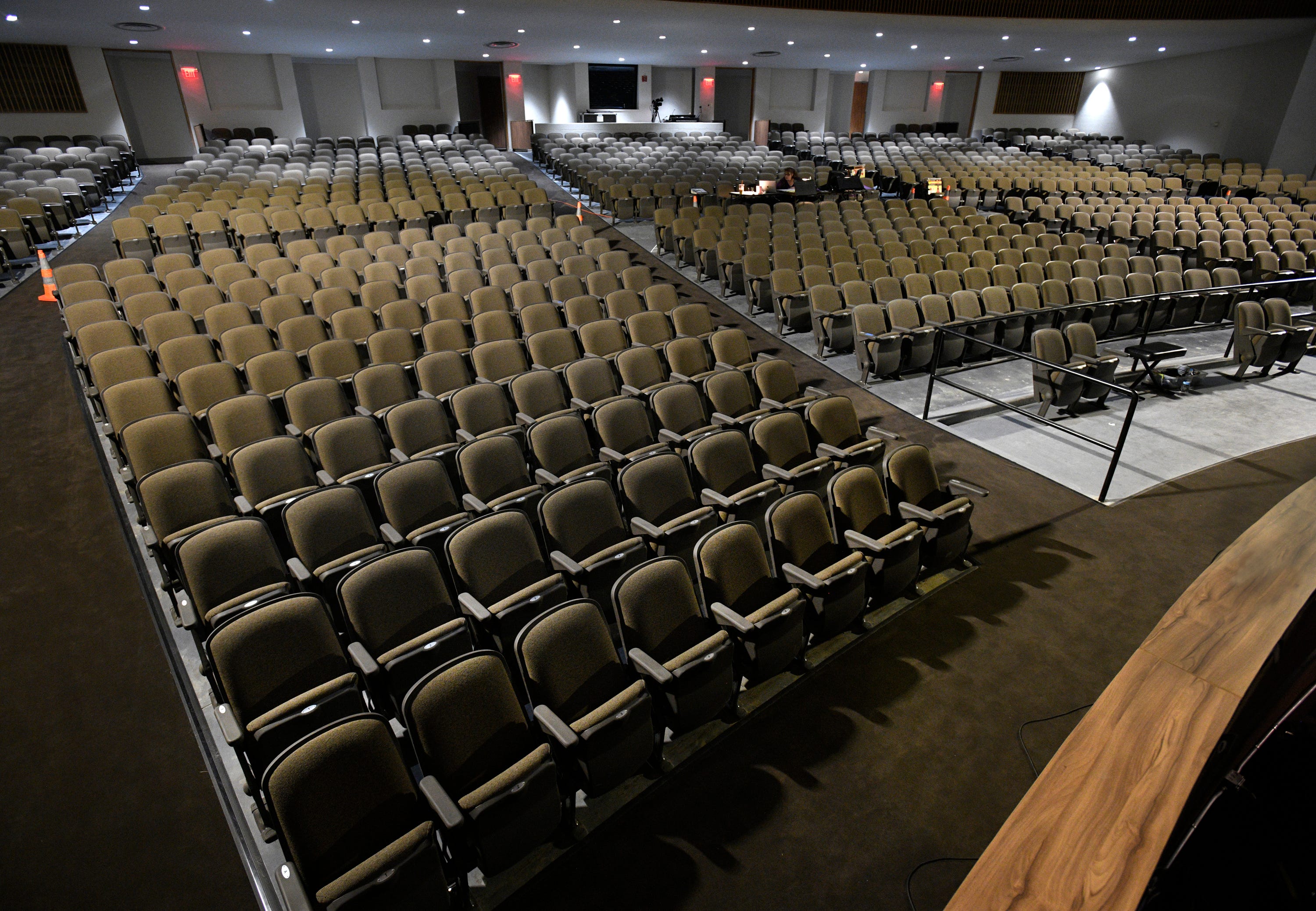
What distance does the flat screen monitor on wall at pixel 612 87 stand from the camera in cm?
1967

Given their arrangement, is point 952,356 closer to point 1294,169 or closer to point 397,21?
point 397,21

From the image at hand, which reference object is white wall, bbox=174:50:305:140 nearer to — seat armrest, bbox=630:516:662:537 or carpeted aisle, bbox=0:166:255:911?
carpeted aisle, bbox=0:166:255:911

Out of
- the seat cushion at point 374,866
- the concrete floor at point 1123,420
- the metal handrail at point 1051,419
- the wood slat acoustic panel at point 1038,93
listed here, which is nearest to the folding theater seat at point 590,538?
the seat cushion at point 374,866

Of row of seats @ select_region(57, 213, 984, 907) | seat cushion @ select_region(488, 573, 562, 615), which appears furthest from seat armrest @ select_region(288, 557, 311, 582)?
seat cushion @ select_region(488, 573, 562, 615)

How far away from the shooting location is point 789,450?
155 inches

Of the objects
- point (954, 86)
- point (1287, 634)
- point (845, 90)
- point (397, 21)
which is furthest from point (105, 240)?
point (954, 86)

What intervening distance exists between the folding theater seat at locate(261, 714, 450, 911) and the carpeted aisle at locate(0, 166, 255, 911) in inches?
17.7

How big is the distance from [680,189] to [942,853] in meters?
10.3

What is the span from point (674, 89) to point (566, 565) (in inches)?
843

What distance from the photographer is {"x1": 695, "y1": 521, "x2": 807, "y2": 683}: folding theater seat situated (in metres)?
2.63

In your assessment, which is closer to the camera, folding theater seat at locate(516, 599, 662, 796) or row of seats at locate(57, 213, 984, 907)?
row of seats at locate(57, 213, 984, 907)

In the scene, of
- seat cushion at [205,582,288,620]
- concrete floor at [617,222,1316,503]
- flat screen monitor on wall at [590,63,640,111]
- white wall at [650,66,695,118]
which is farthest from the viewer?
white wall at [650,66,695,118]

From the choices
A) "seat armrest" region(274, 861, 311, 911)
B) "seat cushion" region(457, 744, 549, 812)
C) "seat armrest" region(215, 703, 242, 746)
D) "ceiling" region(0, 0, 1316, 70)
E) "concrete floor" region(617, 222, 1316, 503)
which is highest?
"ceiling" region(0, 0, 1316, 70)

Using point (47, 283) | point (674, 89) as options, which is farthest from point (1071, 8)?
point (47, 283)
